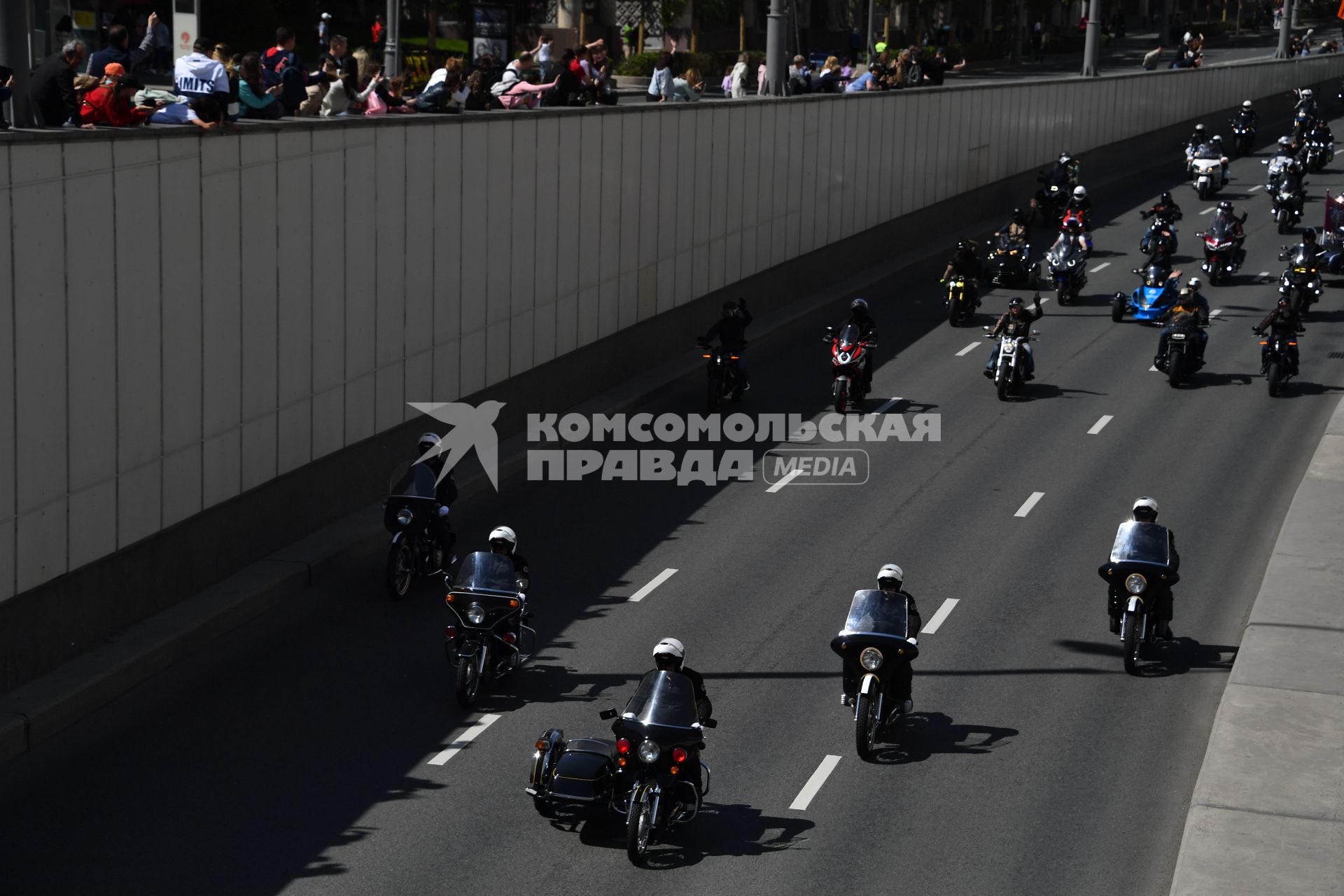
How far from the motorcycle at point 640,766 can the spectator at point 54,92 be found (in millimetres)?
7289

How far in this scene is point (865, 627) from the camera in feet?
50.5

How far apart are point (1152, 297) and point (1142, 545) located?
1867cm

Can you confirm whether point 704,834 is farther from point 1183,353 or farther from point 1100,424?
point 1183,353

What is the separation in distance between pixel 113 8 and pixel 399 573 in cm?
3212

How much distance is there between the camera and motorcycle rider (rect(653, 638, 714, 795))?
13477mm

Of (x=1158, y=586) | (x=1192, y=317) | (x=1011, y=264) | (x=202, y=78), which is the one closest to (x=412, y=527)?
(x=202, y=78)

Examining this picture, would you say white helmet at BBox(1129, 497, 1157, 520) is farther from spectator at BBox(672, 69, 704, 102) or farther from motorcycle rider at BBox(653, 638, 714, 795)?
spectator at BBox(672, 69, 704, 102)

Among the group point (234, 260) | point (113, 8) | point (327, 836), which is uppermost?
point (113, 8)

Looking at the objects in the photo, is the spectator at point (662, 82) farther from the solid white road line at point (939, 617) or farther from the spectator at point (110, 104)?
the spectator at point (110, 104)

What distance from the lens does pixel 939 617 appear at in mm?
19188

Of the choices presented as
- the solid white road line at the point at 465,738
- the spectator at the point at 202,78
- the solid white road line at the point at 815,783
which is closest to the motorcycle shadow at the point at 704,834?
the solid white road line at the point at 815,783


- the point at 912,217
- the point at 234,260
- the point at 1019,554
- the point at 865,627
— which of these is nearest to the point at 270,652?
the point at 234,260

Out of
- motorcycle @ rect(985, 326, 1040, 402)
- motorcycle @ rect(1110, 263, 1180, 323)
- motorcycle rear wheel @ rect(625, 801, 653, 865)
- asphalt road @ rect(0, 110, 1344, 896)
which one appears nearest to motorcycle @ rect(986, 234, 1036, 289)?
motorcycle @ rect(1110, 263, 1180, 323)

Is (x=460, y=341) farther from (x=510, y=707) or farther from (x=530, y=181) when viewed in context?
(x=510, y=707)
